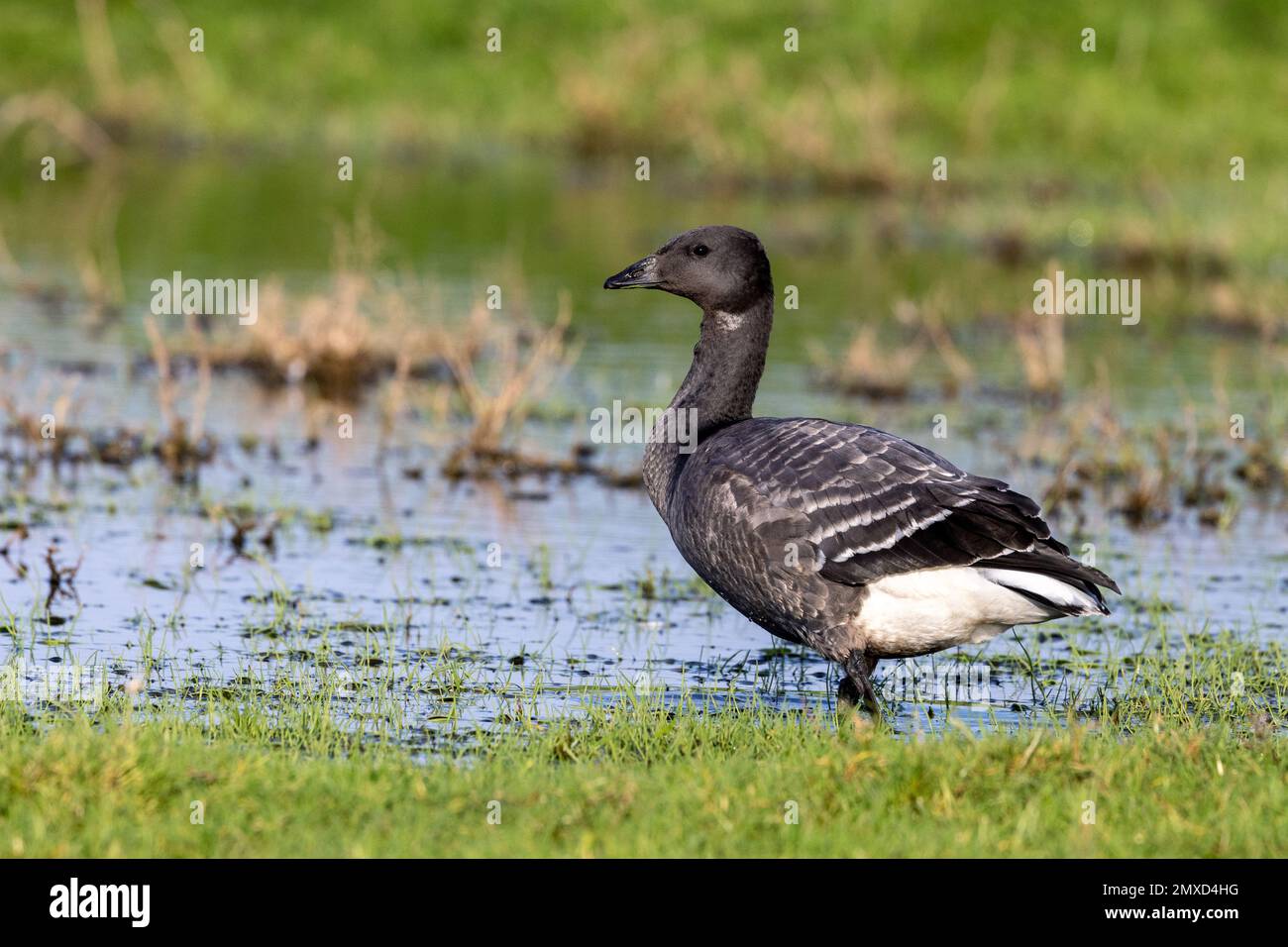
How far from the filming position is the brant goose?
7586 mm

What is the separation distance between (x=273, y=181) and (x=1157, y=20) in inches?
697

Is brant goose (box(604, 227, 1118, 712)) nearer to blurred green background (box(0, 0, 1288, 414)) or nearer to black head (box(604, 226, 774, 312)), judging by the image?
black head (box(604, 226, 774, 312))

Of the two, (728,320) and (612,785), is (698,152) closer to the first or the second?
(728,320)

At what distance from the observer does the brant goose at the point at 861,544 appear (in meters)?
7.59

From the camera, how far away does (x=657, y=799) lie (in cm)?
645

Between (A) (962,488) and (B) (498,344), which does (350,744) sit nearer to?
(A) (962,488)

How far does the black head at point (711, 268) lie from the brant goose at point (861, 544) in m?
0.79

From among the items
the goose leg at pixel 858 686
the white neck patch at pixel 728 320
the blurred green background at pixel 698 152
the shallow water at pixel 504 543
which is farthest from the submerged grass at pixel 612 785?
the blurred green background at pixel 698 152

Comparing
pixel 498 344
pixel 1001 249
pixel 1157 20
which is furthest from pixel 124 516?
pixel 1157 20

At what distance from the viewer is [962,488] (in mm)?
7922

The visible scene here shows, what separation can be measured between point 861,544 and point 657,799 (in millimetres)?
1779

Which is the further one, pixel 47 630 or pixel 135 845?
pixel 47 630

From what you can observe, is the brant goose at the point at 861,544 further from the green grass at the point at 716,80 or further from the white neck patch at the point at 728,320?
the green grass at the point at 716,80

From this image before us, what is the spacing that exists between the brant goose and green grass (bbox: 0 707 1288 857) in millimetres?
643
